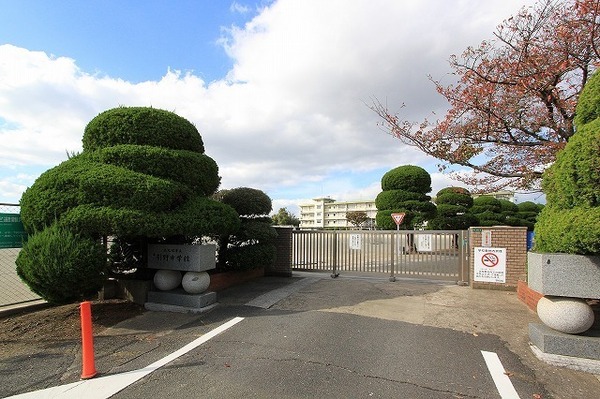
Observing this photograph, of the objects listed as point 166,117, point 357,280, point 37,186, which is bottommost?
point 357,280

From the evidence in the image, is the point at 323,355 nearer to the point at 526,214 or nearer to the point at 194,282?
the point at 194,282

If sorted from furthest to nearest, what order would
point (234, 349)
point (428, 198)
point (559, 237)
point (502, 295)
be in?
1. point (428, 198)
2. point (502, 295)
3. point (234, 349)
4. point (559, 237)

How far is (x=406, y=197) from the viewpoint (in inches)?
714

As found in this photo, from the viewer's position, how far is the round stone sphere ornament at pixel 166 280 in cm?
693

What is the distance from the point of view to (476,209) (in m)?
27.7

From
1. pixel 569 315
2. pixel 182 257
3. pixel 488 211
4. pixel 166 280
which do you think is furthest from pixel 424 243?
pixel 488 211

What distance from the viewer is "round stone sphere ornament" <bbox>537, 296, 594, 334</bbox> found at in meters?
4.20

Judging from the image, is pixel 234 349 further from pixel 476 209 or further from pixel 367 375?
pixel 476 209

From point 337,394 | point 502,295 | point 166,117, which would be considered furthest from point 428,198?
point 337,394

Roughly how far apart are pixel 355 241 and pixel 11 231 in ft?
27.7

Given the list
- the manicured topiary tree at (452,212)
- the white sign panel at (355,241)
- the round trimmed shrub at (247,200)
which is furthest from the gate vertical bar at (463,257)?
the manicured topiary tree at (452,212)

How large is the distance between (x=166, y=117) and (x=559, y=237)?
7.05 metres

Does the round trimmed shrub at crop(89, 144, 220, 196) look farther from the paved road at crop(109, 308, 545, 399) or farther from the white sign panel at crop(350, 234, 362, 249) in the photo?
the white sign panel at crop(350, 234, 362, 249)

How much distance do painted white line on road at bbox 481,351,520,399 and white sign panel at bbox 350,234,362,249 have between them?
606 cm
